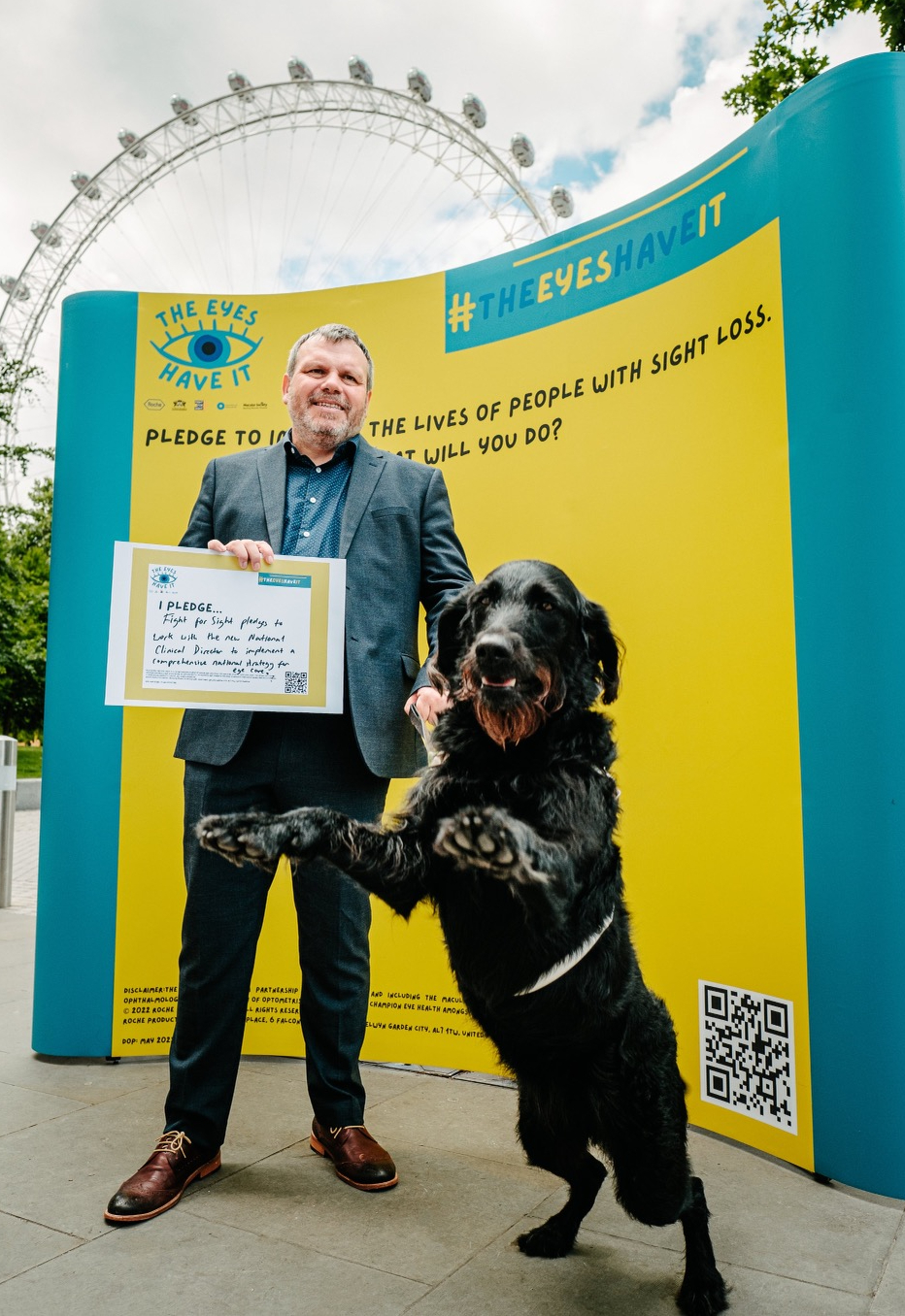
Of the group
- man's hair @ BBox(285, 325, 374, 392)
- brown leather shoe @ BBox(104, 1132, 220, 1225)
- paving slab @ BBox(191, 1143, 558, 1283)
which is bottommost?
paving slab @ BBox(191, 1143, 558, 1283)

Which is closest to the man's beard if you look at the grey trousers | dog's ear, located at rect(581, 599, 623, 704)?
the grey trousers

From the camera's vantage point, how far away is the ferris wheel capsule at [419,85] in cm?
1745

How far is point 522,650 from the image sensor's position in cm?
162

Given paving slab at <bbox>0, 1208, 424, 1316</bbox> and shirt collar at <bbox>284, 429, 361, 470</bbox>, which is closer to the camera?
paving slab at <bbox>0, 1208, 424, 1316</bbox>

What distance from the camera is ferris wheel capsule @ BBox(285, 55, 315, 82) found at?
17.8m

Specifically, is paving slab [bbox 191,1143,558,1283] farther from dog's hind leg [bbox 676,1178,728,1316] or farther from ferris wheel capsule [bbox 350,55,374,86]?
ferris wheel capsule [bbox 350,55,374,86]

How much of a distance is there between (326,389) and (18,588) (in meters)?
18.1

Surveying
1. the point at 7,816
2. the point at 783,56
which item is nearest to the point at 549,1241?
the point at 7,816

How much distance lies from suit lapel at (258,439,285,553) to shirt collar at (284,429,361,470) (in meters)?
0.03

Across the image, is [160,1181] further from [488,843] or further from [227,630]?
[488,843]

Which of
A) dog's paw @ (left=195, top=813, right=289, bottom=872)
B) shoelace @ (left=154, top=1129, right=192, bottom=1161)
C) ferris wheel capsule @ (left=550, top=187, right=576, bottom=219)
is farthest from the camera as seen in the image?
ferris wheel capsule @ (left=550, top=187, right=576, bottom=219)

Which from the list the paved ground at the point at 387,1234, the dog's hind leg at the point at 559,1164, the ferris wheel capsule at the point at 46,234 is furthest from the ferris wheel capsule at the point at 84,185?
the dog's hind leg at the point at 559,1164

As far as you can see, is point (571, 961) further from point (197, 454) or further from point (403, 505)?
point (197, 454)

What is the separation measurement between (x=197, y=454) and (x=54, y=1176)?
239cm
